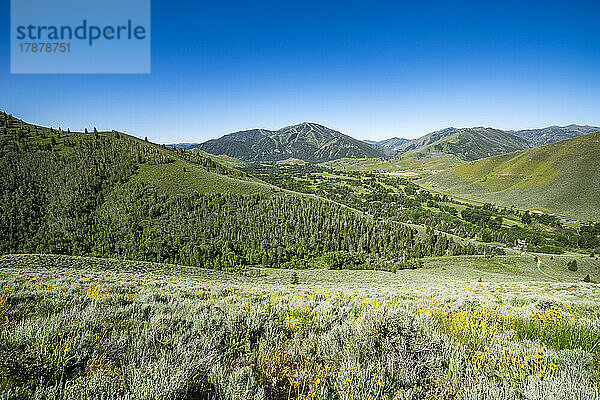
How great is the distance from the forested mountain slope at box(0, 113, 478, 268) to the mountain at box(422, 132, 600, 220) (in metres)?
88.2

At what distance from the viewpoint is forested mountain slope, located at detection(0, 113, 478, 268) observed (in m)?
96.1

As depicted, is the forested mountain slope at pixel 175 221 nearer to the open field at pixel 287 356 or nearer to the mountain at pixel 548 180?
the open field at pixel 287 356

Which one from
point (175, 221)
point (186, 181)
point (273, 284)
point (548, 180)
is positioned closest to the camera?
point (273, 284)

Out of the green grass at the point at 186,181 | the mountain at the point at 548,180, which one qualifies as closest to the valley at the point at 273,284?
the green grass at the point at 186,181

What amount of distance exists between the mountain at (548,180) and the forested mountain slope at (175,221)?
88.2 meters

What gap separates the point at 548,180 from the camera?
152750 mm

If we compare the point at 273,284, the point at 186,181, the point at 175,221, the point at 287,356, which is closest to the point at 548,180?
the point at 273,284

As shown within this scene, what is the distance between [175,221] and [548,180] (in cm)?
20929

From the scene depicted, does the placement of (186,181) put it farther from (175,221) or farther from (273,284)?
(273,284)

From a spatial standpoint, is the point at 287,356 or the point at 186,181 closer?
the point at 287,356

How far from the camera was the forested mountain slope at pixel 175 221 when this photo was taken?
96075 mm

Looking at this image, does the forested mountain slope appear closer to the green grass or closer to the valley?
the green grass

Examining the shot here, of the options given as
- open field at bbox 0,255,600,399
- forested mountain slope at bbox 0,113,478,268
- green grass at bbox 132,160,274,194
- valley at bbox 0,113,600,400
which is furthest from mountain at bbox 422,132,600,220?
open field at bbox 0,255,600,399

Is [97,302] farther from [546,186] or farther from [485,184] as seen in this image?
[485,184]
